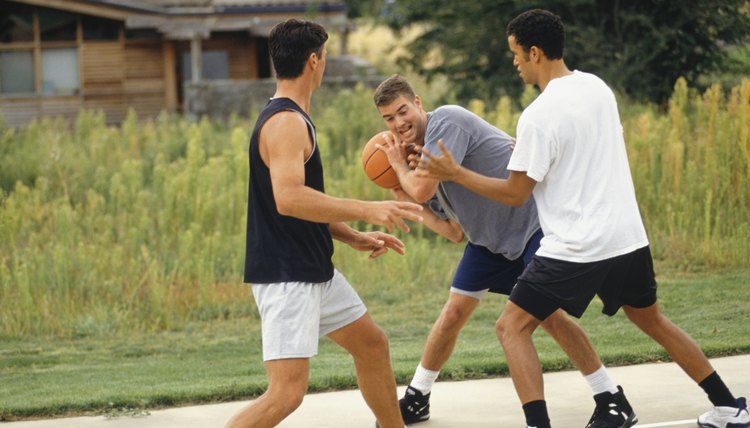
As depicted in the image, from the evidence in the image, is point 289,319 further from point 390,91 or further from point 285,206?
point 390,91

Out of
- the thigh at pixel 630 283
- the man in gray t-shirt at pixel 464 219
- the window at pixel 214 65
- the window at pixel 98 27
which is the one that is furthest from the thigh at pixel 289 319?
the window at pixel 214 65

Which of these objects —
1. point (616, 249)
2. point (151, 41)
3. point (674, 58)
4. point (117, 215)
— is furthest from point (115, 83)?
point (616, 249)

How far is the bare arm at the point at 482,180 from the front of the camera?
5.36m

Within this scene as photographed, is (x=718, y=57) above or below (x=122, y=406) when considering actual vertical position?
above

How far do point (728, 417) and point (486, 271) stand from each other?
145 centimetres

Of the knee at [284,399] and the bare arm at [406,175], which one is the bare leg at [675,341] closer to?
the bare arm at [406,175]

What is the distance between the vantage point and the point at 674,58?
65.4ft

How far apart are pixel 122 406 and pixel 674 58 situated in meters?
15.1

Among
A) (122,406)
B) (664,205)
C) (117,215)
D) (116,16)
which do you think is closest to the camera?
(122,406)

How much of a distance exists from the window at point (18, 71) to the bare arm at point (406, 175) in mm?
26384

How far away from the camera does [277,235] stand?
5.11 metres

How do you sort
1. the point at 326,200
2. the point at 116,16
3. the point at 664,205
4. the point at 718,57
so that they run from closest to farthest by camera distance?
1. the point at 326,200
2. the point at 664,205
3. the point at 718,57
4. the point at 116,16

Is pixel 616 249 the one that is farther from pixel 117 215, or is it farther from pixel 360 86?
pixel 360 86

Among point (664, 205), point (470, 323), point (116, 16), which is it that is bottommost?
point (470, 323)
